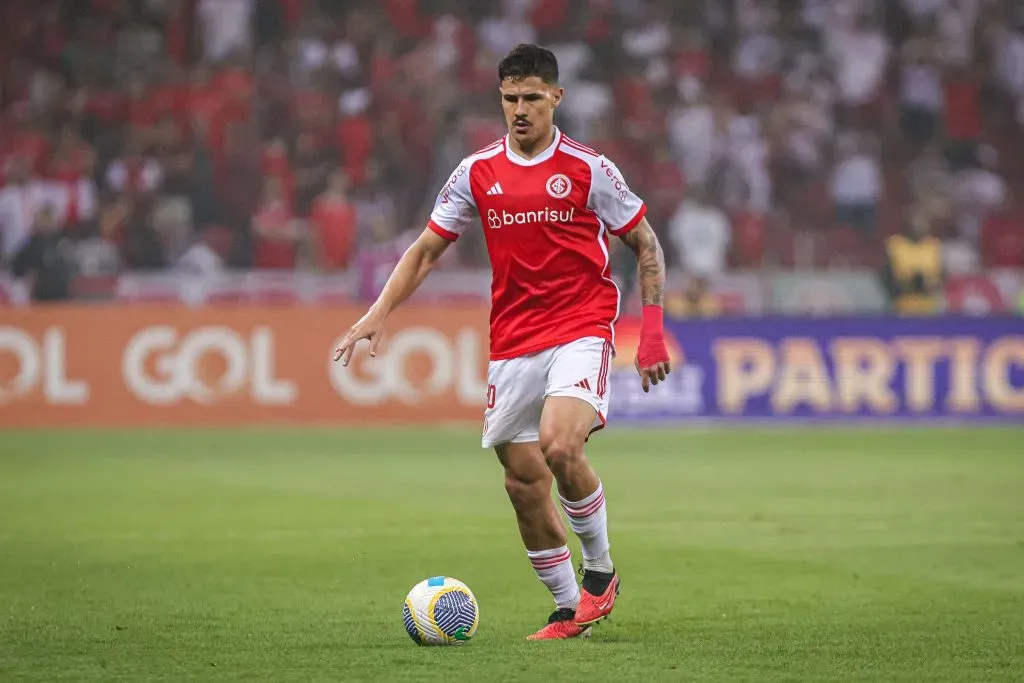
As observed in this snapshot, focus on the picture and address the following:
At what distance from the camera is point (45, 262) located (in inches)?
790

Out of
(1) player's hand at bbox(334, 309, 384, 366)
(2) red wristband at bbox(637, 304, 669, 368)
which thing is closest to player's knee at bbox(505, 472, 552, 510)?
(2) red wristband at bbox(637, 304, 669, 368)

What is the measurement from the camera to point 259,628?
689cm

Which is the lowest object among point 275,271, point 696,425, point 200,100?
point 696,425

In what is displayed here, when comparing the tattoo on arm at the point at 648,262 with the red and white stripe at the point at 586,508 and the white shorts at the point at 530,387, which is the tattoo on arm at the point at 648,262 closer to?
the white shorts at the point at 530,387

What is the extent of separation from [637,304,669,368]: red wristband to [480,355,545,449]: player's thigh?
414mm

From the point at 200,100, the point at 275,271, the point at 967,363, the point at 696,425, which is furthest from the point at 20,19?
the point at 967,363

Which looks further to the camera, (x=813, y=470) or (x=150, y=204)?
(x=150, y=204)

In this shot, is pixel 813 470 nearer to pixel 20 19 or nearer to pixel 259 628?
pixel 259 628

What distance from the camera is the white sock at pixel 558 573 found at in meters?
6.84

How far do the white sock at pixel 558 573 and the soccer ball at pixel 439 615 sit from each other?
1.45 ft

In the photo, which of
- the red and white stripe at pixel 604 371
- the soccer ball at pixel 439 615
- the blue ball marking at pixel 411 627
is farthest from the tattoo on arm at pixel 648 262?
the blue ball marking at pixel 411 627

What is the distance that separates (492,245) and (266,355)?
13010mm

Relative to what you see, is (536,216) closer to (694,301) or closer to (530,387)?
(530,387)

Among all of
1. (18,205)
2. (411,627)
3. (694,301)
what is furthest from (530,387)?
(18,205)
